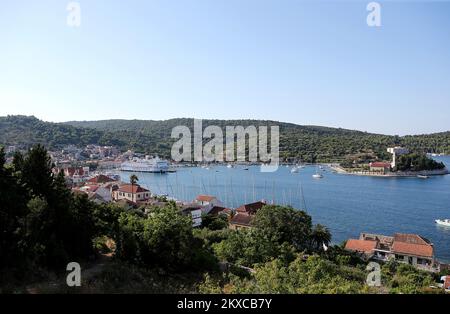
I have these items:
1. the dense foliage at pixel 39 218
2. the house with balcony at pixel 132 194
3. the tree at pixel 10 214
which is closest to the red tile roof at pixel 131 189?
the house with balcony at pixel 132 194

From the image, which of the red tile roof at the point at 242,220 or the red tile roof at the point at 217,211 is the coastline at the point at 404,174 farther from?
the red tile roof at the point at 242,220

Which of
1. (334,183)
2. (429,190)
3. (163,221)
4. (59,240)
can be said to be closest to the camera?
(59,240)

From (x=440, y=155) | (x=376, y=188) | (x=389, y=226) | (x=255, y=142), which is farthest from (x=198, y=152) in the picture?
(x=440, y=155)

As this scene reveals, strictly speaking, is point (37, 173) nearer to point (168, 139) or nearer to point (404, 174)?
point (404, 174)

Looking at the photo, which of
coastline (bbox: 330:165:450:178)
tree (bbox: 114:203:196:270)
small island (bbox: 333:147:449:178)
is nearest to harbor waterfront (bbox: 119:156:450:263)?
coastline (bbox: 330:165:450:178)
